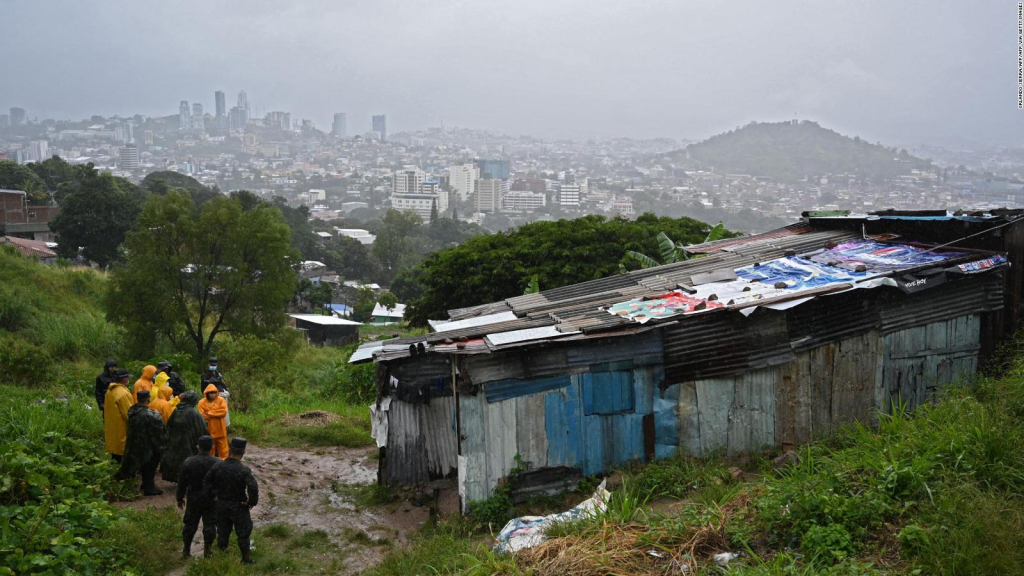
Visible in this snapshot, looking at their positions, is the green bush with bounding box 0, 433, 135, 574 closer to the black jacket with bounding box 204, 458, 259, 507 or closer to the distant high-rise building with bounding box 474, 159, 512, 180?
the black jacket with bounding box 204, 458, 259, 507

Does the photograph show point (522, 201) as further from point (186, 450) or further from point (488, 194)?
point (186, 450)

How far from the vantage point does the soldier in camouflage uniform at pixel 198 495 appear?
19.6 ft

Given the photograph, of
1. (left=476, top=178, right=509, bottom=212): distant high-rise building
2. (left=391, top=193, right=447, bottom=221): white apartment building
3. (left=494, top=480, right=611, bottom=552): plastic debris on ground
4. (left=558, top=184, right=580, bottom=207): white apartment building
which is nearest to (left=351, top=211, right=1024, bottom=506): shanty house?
(left=494, top=480, right=611, bottom=552): plastic debris on ground

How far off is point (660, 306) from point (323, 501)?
164 inches

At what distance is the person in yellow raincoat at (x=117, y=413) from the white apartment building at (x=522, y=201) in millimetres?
136942

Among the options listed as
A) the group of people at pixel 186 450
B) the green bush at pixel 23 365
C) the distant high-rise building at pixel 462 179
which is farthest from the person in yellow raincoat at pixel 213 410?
the distant high-rise building at pixel 462 179

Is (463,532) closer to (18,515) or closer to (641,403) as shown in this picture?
(641,403)

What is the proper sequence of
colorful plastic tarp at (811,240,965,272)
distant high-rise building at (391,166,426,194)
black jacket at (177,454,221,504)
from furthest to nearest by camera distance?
distant high-rise building at (391,166,426,194) → colorful plastic tarp at (811,240,965,272) → black jacket at (177,454,221,504)

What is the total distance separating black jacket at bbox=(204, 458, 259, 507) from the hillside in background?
454ft

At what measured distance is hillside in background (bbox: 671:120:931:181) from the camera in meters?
137

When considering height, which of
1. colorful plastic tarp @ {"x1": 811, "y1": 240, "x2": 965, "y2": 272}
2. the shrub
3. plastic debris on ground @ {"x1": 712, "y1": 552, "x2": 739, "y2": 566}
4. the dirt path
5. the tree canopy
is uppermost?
colorful plastic tarp @ {"x1": 811, "y1": 240, "x2": 965, "y2": 272}

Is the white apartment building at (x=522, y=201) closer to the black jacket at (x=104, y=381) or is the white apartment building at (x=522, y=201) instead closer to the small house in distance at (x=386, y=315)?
the small house in distance at (x=386, y=315)

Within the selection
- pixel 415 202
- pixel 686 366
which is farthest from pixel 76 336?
pixel 415 202

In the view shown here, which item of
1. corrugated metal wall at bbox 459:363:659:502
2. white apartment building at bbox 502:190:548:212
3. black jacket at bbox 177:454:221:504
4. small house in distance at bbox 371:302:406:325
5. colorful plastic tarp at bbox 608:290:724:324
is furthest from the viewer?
white apartment building at bbox 502:190:548:212
